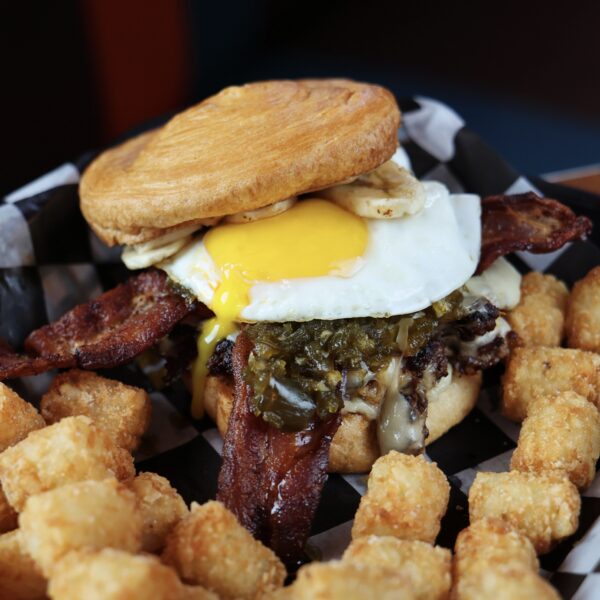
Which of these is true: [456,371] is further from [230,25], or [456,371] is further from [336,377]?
[230,25]

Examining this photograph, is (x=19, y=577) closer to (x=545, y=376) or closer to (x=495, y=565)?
(x=495, y=565)

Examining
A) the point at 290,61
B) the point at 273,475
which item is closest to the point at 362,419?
the point at 273,475

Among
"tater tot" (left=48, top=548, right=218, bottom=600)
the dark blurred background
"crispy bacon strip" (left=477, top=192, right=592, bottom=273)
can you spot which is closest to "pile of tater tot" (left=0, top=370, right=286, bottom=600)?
"tater tot" (left=48, top=548, right=218, bottom=600)

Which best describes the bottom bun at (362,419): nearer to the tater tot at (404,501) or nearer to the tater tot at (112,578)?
the tater tot at (404,501)

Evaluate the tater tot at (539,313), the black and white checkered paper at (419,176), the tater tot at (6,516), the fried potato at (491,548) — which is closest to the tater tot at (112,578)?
the tater tot at (6,516)

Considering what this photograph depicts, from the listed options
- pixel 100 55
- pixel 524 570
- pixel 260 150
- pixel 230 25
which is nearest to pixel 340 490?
pixel 524 570
